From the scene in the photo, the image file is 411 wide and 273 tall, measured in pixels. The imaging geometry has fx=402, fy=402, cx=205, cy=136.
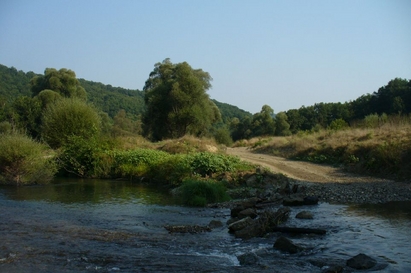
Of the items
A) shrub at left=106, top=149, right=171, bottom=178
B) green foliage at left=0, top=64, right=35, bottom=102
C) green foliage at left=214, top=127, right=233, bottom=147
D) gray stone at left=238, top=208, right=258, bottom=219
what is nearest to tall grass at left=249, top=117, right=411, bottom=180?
gray stone at left=238, top=208, right=258, bottom=219

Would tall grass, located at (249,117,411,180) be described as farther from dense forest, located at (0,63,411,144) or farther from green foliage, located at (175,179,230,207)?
green foliage, located at (175,179,230,207)

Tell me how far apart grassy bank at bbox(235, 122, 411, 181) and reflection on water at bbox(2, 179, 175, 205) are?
12.8 metres

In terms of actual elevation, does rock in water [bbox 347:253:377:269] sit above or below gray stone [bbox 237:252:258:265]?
above

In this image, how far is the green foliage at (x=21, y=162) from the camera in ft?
75.0

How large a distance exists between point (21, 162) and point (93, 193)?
18.2 ft

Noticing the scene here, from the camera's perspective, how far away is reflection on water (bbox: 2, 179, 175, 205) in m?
18.7

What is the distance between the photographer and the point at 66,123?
3612 centimetres

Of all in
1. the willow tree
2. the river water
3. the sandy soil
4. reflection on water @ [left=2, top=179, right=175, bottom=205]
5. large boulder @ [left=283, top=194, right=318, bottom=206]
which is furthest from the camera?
the willow tree

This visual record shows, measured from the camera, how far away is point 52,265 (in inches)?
351

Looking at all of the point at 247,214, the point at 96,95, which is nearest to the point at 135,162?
the point at 247,214

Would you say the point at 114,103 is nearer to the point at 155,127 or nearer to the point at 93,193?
the point at 155,127

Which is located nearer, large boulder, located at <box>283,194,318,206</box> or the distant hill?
large boulder, located at <box>283,194,318,206</box>

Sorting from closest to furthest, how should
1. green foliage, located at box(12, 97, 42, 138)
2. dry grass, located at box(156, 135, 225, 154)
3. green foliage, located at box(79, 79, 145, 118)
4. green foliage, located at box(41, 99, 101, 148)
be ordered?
dry grass, located at box(156, 135, 225, 154) < green foliage, located at box(41, 99, 101, 148) < green foliage, located at box(12, 97, 42, 138) < green foliage, located at box(79, 79, 145, 118)

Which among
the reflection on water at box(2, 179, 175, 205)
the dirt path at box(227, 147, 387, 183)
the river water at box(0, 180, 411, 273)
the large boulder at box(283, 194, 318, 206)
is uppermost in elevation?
the dirt path at box(227, 147, 387, 183)
